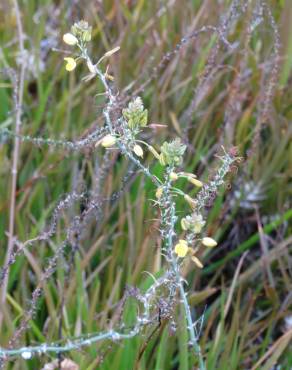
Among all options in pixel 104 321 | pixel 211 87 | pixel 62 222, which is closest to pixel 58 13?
pixel 211 87

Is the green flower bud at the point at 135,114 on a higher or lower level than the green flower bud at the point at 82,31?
lower

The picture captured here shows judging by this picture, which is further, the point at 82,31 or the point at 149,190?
the point at 149,190

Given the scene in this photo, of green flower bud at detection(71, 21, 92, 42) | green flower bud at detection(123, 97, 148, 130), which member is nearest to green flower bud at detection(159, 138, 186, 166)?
green flower bud at detection(123, 97, 148, 130)

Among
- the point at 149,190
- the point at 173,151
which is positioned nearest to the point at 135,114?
the point at 173,151

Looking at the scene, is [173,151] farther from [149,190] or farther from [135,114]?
[149,190]

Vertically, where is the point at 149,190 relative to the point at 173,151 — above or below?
below

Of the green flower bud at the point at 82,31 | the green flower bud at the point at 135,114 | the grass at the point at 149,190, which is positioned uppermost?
the green flower bud at the point at 82,31

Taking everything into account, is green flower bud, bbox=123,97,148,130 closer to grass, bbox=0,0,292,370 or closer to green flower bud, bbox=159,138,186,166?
green flower bud, bbox=159,138,186,166

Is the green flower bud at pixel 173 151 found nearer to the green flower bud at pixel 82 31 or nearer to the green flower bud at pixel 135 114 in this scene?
the green flower bud at pixel 135 114

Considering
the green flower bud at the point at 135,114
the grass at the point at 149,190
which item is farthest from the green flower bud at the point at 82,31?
the grass at the point at 149,190
